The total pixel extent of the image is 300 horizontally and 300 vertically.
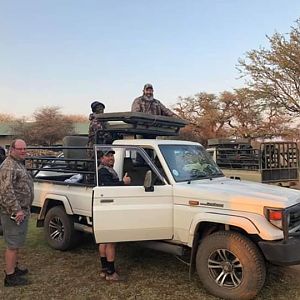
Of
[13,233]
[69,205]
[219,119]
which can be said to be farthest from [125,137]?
[219,119]

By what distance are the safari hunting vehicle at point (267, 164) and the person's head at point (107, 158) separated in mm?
6389

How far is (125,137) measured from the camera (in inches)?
286

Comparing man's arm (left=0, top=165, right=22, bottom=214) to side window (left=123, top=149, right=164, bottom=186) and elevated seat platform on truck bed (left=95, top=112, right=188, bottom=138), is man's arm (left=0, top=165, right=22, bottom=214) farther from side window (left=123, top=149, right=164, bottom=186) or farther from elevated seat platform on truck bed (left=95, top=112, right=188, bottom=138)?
elevated seat platform on truck bed (left=95, top=112, right=188, bottom=138)

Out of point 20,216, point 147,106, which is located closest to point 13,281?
point 20,216

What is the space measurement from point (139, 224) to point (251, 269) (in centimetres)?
150

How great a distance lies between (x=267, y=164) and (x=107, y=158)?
7.38 metres

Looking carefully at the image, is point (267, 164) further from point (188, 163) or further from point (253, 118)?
point (253, 118)

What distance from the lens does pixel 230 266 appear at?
487 cm

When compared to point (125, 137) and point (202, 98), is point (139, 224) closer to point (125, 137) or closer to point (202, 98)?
point (125, 137)

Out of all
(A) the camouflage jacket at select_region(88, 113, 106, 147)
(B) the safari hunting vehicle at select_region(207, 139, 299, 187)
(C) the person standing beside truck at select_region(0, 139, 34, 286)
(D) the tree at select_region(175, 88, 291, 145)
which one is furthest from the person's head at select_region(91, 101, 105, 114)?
(D) the tree at select_region(175, 88, 291, 145)

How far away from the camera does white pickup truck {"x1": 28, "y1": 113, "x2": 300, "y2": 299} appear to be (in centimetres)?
468

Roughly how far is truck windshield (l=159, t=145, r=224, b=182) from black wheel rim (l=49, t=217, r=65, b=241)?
2352 millimetres

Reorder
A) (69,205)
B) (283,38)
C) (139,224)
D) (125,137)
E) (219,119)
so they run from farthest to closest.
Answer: (219,119), (283,38), (125,137), (69,205), (139,224)

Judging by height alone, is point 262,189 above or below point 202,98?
below
